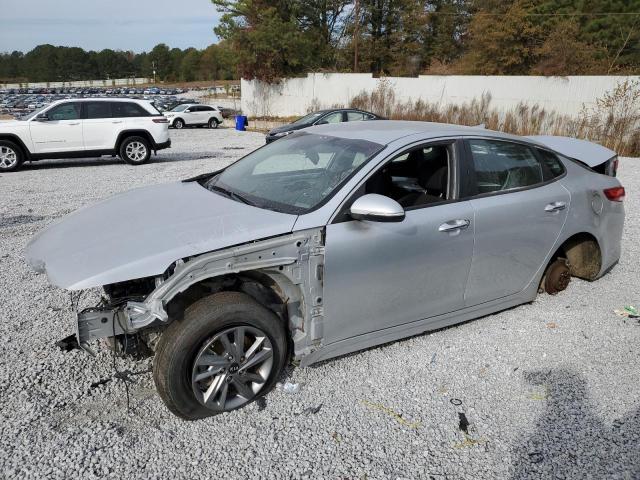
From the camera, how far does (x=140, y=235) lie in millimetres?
2918

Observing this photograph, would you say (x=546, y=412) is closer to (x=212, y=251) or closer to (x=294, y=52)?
(x=212, y=251)

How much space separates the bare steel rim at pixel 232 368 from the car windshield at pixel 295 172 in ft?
2.64

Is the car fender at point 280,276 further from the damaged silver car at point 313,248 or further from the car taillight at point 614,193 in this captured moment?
the car taillight at point 614,193

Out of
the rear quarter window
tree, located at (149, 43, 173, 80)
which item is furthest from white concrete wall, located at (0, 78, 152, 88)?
the rear quarter window

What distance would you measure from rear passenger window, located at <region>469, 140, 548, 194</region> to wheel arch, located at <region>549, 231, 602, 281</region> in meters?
0.78

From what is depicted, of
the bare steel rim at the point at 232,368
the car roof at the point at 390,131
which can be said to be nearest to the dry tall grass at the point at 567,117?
the car roof at the point at 390,131

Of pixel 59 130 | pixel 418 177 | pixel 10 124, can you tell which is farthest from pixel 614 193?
pixel 10 124

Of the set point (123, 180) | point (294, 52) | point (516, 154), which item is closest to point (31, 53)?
point (294, 52)

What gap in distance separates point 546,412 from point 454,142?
189 cm

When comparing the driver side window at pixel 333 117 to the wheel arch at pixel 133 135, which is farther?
the driver side window at pixel 333 117

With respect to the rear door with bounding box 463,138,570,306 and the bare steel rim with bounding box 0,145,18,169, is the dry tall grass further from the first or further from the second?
the bare steel rim with bounding box 0,145,18,169

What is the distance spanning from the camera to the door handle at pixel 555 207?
4.03m

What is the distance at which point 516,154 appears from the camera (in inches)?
161

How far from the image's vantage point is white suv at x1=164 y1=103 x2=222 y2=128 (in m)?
28.1
